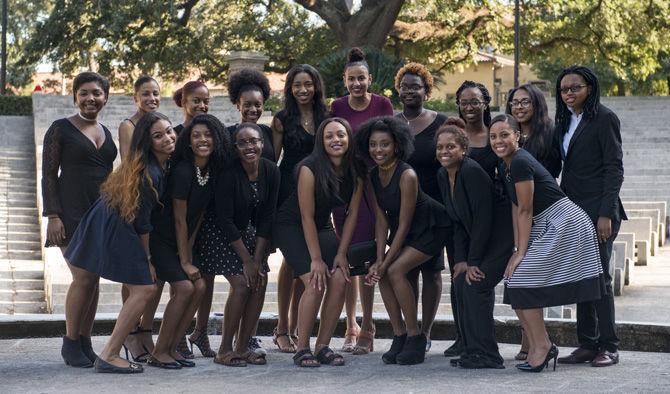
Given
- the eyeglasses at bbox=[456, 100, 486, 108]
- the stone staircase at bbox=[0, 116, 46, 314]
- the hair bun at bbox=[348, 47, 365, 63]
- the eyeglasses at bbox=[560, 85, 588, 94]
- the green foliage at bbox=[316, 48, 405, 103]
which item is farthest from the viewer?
the green foliage at bbox=[316, 48, 405, 103]

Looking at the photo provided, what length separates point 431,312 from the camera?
820 centimetres

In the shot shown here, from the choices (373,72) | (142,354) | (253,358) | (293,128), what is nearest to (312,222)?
(293,128)

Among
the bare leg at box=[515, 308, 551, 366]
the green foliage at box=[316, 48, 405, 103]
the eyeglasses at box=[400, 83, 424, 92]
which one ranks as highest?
the green foliage at box=[316, 48, 405, 103]

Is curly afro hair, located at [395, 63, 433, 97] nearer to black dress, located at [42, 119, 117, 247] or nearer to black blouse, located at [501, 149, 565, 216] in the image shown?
black blouse, located at [501, 149, 565, 216]

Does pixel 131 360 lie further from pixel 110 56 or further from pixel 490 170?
pixel 110 56

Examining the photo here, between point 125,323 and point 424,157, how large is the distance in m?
2.41

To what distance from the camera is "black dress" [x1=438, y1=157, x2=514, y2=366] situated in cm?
762

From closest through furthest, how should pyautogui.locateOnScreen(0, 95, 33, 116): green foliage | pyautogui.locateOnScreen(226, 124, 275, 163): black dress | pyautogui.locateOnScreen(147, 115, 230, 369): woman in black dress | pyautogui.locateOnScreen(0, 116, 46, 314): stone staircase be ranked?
pyautogui.locateOnScreen(147, 115, 230, 369): woman in black dress < pyautogui.locateOnScreen(226, 124, 275, 163): black dress < pyautogui.locateOnScreen(0, 116, 46, 314): stone staircase < pyautogui.locateOnScreen(0, 95, 33, 116): green foliage

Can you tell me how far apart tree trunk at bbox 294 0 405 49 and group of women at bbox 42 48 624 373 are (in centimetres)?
2217

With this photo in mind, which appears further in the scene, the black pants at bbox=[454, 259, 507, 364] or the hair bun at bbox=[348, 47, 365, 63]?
the hair bun at bbox=[348, 47, 365, 63]

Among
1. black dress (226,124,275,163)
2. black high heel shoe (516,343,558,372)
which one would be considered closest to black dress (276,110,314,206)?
black dress (226,124,275,163)

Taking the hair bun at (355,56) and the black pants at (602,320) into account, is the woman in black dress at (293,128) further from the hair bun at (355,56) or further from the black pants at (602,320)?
the black pants at (602,320)

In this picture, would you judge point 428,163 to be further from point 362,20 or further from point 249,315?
point 362,20

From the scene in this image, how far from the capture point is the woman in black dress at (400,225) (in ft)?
25.6
